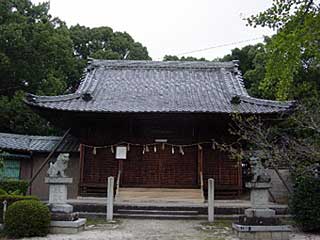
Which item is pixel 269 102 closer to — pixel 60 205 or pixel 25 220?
pixel 60 205

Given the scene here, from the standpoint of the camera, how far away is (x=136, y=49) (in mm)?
39219

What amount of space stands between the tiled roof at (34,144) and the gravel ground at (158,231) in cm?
702

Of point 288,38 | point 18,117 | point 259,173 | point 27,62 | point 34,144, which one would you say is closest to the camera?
point 288,38

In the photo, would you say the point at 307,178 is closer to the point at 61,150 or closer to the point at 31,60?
the point at 61,150

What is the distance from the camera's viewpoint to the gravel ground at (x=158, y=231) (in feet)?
32.1

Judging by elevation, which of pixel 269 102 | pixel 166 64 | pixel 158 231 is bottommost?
pixel 158 231

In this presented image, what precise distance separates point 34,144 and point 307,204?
42.5ft

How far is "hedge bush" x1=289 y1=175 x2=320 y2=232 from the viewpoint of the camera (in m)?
10.6

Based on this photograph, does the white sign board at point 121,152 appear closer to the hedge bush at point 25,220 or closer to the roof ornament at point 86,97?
the roof ornament at point 86,97

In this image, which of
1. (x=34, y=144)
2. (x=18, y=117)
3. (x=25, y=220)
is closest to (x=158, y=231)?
(x=25, y=220)

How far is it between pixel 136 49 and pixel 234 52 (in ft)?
32.7

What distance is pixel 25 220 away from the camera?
966cm

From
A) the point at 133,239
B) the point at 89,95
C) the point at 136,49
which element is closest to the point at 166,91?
the point at 89,95

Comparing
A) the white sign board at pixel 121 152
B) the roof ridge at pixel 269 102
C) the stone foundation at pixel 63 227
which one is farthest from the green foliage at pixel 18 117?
the stone foundation at pixel 63 227
